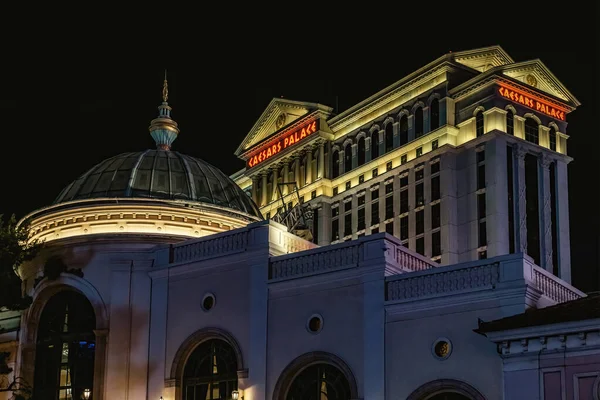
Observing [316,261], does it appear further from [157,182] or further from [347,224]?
[347,224]

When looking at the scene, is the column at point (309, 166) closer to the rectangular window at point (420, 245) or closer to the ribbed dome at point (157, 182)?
the rectangular window at point (420, 245)

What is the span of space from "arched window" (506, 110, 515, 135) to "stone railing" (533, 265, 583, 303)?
191 ft

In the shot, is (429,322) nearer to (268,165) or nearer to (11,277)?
(11,277)

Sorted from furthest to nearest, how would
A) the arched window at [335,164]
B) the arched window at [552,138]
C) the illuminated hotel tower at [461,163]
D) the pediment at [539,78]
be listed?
the arched window at [335,164]
the arched window at [552,138]
the pediment at [539,78]
the illuminated hotel tower at [461,163]

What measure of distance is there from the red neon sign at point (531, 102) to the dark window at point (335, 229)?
2216 cm

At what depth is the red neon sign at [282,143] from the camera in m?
113

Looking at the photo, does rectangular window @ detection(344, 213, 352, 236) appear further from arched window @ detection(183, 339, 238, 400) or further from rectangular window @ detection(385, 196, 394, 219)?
arched window @ detection(183, 339, 238, 400)

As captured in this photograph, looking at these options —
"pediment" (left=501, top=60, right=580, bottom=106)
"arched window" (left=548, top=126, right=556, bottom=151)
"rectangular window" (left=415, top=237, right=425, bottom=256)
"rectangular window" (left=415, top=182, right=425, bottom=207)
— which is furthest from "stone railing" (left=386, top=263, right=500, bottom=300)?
"arched window" (left=548, top=126, right=556, bottom=151)

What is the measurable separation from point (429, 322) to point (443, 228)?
60.4 meters

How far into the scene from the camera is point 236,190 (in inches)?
2055

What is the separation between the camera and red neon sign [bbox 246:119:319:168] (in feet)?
371

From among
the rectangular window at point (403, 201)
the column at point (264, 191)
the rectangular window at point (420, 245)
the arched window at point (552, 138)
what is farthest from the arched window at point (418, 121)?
the column at point (264, 191)

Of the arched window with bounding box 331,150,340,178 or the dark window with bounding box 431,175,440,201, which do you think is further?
the arched window with bounding box 331,150,340,178

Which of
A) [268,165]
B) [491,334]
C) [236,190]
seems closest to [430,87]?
[268,165]
